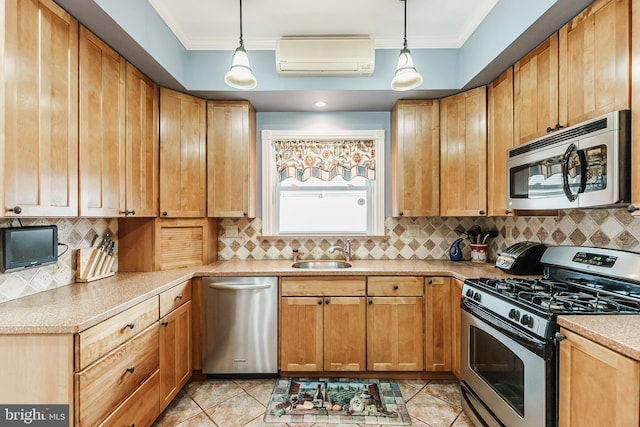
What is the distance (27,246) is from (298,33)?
2.29 m

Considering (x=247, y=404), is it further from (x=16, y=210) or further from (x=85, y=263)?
(x=16, y=210)

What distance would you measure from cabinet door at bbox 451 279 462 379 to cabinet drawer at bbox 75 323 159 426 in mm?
2101

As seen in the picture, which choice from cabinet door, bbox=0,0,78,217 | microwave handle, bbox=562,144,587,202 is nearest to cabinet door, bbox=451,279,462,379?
microwave handle, bbox=562,144,587,202

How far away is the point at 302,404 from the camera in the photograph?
92.0 inches

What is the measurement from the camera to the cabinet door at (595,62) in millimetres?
1495

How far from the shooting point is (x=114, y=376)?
63.8 inches

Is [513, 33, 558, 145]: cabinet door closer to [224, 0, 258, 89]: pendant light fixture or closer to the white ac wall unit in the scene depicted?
the white ac wall unit

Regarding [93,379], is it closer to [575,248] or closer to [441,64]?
[575,248]

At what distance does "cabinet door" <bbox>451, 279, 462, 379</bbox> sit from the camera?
8.27 ft

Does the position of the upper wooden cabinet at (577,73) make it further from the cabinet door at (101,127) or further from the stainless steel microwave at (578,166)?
the cabinet door at (101,127)

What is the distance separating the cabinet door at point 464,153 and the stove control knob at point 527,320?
1262mm

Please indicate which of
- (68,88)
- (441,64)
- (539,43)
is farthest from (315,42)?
(68,88)

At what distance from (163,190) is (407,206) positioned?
2050 mm

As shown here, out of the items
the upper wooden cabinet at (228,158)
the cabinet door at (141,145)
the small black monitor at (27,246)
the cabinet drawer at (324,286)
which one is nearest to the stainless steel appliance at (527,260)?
the cabinet drawer at (324,286)
